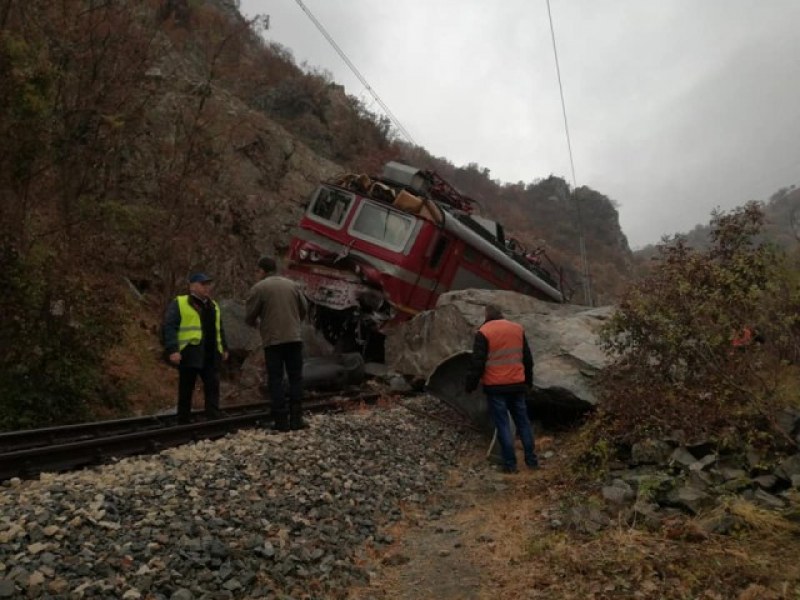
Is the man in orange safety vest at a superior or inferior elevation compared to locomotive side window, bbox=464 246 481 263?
inferior

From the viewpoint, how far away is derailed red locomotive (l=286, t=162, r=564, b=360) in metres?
11.2

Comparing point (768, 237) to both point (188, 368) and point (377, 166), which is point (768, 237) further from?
point (377, 166)

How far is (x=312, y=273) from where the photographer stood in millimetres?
11648

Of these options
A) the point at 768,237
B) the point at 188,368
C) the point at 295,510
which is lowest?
the point at 295,510

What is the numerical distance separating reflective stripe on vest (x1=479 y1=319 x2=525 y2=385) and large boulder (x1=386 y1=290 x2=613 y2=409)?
81 centimetres

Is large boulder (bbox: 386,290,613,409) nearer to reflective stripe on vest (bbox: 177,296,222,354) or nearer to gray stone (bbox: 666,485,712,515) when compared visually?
gray stone (bbox: 666,485,712,515)

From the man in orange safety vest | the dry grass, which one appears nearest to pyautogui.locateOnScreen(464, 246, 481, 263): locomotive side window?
the man in orange safety vest

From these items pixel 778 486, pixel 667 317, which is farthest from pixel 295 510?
pixel 667 317

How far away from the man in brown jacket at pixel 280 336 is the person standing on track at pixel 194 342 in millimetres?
498

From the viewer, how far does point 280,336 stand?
640cm

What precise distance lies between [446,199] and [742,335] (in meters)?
8.81

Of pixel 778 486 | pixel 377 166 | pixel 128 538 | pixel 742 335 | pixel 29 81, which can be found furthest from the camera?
pixel 377 166

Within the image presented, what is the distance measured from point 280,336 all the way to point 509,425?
7.82ft

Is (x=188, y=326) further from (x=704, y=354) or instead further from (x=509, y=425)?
(x=704, y=354)
